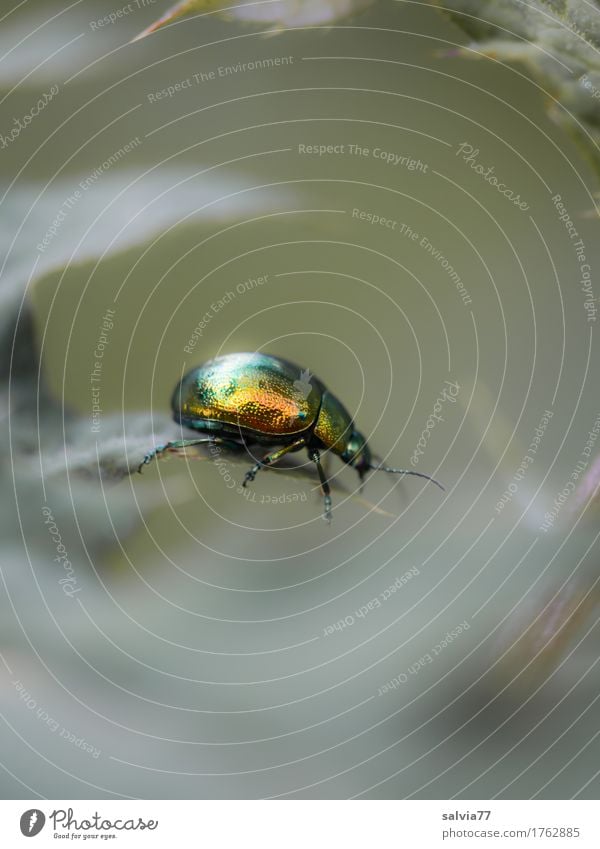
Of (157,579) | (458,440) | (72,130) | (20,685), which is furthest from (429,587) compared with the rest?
(72,130)

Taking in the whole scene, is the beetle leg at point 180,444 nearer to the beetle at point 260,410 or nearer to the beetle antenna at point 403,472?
the beetle at point 260,410

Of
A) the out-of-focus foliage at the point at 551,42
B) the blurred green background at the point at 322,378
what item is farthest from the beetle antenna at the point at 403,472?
the out-of-focus foliage at the point at 551,42

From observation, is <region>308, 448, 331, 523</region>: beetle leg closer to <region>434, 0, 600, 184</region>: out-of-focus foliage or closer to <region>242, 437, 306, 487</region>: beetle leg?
<region>242, 437, 306, 487</region>: beetle leg

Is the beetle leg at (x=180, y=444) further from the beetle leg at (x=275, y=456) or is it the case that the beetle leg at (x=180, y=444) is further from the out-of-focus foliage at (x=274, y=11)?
the out-of-focus foliage at (x=274, y=11)

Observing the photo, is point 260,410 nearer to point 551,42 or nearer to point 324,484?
point 324,484

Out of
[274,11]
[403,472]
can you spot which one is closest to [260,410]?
[403,472]

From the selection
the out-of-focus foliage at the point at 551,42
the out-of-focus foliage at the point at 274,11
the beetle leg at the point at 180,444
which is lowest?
the beetle leg at the point at 180,444

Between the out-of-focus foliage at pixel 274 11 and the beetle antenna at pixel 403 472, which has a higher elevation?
the out-of-focus foliage at pixel 274 11
